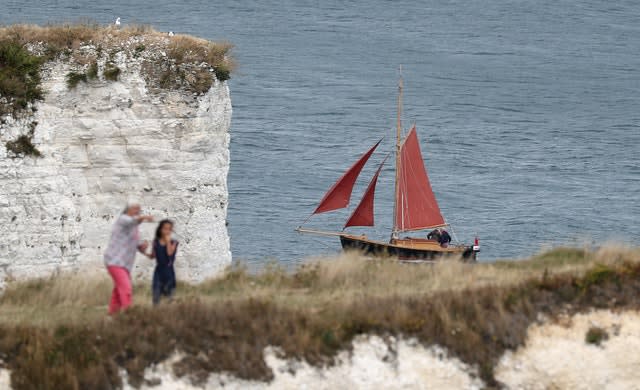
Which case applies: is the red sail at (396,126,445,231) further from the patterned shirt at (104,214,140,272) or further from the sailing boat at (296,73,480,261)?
the patterned shirt at (104,214,140,272)

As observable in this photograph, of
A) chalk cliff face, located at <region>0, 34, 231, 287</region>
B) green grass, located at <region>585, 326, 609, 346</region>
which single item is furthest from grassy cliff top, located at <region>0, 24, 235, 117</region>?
green grass, located at <region>585, 326, 609, 346</region>

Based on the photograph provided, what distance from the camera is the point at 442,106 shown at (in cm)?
9225

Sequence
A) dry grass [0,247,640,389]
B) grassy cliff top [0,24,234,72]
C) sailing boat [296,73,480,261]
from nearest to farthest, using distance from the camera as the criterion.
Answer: dry grass [0,247,640,389] → grassy cliff top [0,24,234,72] → sailing boat [296,73,480,261]

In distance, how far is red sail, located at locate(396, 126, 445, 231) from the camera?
160 feet

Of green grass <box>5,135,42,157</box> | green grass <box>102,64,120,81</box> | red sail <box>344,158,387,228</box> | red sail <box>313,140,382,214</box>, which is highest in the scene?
green grass <box>102,64,120,81</box>

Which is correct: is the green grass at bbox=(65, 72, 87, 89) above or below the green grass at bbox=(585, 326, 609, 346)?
above

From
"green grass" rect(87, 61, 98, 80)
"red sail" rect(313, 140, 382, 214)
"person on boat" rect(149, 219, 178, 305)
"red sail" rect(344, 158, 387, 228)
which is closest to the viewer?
"person on boat" rect(149, 219, 178, 305)

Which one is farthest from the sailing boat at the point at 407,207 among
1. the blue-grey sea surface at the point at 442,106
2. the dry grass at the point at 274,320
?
the dry grass at the point at 274,320

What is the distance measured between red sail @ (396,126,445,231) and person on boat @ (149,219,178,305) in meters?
30.6

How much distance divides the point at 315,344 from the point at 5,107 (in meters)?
13.9

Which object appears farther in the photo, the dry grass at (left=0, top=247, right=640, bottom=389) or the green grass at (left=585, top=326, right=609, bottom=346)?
the green grass at (left=585, top=326, right=609, bottom=346)

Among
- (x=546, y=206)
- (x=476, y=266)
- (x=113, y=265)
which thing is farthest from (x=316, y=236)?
(x=113, y=265)

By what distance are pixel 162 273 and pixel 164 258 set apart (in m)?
0.45

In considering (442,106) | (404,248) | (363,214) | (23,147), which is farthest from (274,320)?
(442,106)
